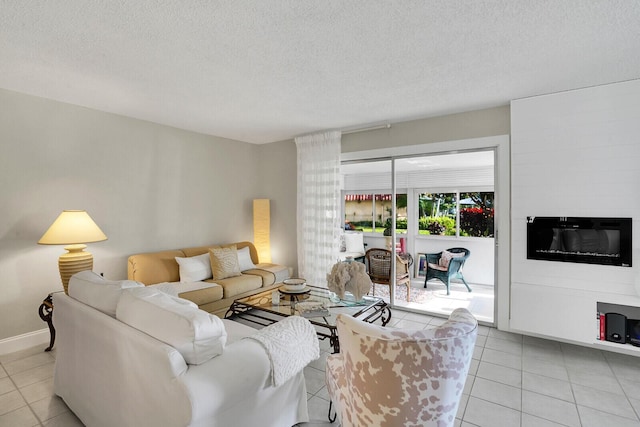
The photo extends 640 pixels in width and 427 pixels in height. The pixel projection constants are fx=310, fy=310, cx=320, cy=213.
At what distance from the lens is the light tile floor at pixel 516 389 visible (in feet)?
6.59

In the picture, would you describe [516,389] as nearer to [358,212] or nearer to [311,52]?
[311,52]

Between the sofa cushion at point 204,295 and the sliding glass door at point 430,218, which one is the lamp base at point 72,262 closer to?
the sofa cushion at point 204,295

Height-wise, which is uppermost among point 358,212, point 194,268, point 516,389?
point 358,212

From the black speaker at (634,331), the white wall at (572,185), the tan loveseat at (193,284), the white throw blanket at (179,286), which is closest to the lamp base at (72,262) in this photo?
the tan loveseat at (193,284)

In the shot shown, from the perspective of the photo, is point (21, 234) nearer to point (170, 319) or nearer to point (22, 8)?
point (22, 8)

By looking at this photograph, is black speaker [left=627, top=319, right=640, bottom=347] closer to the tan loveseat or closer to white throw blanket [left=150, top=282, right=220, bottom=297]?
the tan loveseat

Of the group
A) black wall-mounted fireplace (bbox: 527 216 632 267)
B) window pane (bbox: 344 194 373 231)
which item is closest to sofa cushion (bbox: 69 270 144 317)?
window pane (bbox: 344 194 373 231)

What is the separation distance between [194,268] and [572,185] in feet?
13.6

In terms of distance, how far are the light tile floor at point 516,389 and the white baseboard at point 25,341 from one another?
0.31 ft

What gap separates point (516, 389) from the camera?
2.34 meters

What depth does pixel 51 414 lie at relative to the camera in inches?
80.7

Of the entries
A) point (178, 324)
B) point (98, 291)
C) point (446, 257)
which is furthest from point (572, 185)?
point (98, 291)

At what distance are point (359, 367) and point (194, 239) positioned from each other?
12.2 ft

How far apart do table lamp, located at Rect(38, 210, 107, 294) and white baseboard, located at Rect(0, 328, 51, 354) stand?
70 cm
